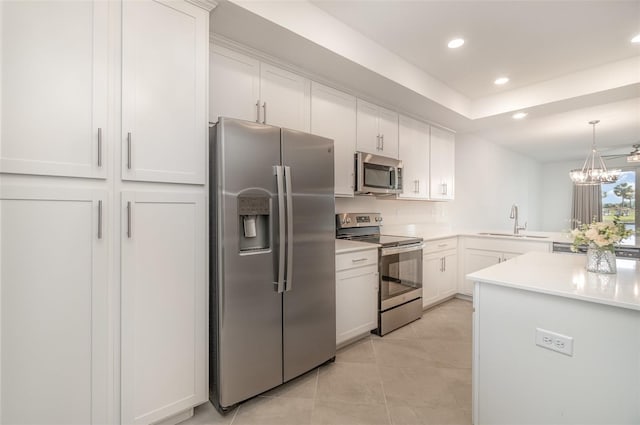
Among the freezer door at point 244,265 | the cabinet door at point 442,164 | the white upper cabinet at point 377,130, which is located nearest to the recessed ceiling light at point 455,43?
the white upper cabinet at point 377,130

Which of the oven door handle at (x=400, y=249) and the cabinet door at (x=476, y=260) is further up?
the oven door handle at (x=400, y=249)

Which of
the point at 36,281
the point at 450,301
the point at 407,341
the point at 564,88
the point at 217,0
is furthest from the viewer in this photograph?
the point at 450,301

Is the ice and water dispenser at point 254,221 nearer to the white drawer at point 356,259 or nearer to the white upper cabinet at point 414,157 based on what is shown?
the white drawer at point 356,259

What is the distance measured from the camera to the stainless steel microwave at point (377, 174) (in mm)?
2979

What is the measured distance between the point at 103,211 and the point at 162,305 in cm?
57

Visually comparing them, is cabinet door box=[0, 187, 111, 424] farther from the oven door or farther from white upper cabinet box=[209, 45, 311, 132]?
the oven door

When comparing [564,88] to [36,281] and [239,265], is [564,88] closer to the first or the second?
[239,265]

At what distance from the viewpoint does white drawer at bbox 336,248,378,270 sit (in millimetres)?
2472

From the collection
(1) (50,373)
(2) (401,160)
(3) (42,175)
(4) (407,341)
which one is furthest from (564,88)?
(1) (50,373)

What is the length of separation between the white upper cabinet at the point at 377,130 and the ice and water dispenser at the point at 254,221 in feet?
5.10

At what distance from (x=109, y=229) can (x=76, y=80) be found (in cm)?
70

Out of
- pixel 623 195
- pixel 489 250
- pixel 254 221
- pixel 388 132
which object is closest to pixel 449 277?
pixel 489 250

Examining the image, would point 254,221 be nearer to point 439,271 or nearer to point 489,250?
point 439,271

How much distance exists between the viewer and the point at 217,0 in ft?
5.52
